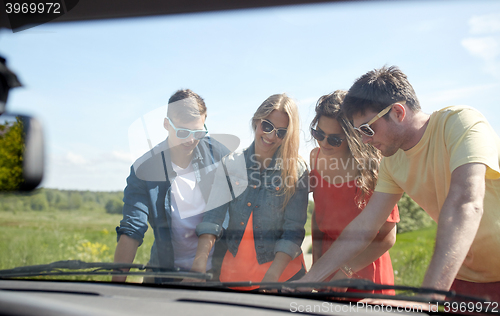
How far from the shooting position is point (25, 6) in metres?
2.33

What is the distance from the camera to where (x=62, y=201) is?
6.63 ft

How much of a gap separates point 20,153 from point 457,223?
216 centimetres

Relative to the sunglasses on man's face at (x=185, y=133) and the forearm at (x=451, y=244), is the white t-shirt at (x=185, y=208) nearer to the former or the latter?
the sunglasses on man's face at (x=185, y=133)

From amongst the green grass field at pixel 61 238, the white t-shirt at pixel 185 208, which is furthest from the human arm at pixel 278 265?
the green grass field at pixel 61 238

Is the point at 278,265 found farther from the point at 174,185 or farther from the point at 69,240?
the point at 69,240

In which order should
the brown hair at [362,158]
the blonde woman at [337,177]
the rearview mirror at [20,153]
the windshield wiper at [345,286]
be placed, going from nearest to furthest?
the windshield wiper at [345,286], the rearview mirror at [20,153], the blonde woman at [337,177], the brown hair at [362,158]

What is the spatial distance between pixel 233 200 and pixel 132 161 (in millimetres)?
615

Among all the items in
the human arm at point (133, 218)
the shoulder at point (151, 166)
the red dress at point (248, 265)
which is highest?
the shoulder at point (151, 166)

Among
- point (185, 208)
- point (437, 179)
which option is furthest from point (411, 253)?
point (185, 208)

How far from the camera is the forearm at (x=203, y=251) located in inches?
74.8

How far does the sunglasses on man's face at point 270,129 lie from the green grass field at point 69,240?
883 millimetres

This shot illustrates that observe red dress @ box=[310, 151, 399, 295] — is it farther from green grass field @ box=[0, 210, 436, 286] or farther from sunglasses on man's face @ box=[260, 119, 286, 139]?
sunglasses on man's face @ box=[260, 119, 286, 139]

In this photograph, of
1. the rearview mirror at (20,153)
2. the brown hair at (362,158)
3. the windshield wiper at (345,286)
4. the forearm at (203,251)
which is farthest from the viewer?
the brown hair at (362,158)

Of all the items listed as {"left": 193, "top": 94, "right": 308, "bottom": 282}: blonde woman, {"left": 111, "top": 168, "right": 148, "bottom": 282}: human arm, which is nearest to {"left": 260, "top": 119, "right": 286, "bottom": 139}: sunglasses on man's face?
{"left": 193, "top": 94, "right": 308, "bottom": 282}: blonde woman
